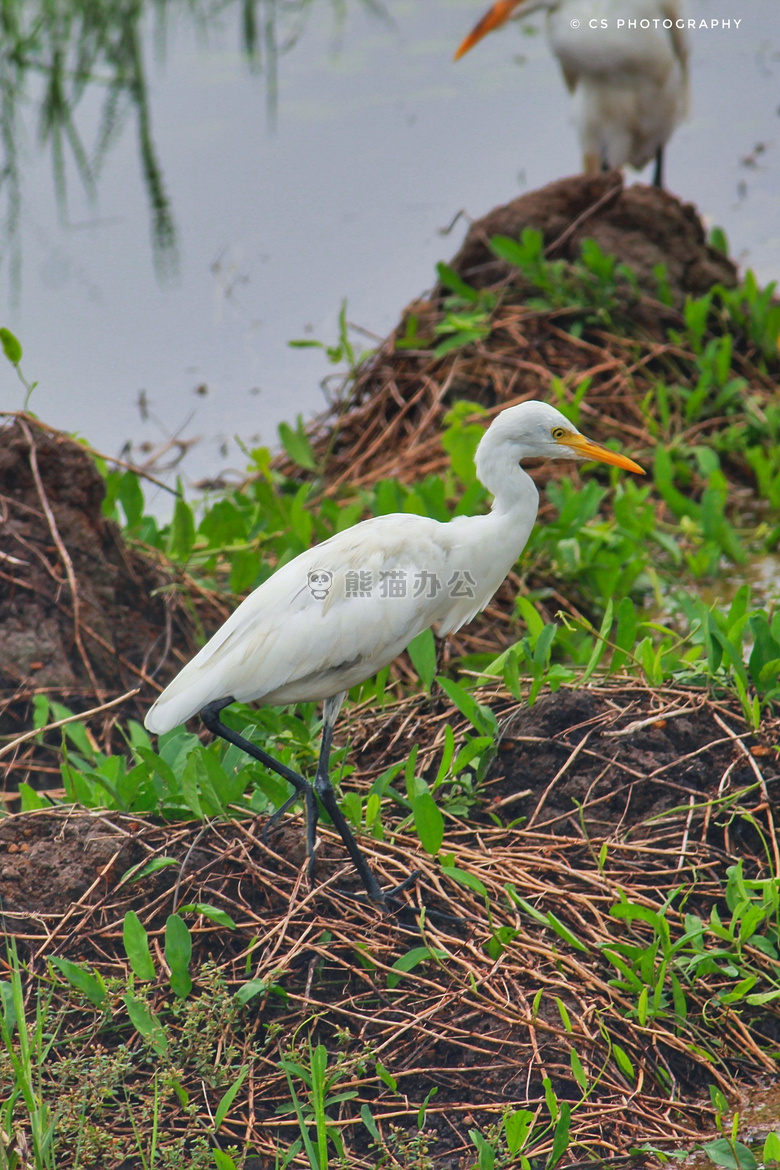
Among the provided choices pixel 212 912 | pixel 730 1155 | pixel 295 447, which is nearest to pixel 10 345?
pixel 295 447

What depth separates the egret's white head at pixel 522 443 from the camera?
2.85 m

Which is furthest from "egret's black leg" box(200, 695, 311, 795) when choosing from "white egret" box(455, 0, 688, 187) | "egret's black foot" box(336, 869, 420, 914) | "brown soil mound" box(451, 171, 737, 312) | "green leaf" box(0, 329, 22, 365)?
"white egret" box(455, 0, 688, 187)

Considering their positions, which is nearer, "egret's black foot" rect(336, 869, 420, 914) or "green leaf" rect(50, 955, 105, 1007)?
"green leaf" rect(50, 955, 105, 1007)

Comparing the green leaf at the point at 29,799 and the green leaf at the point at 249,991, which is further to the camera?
the green leaf at the point at 29,799

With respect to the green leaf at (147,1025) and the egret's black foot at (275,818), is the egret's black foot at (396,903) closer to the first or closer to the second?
the egret's black foot at (275,818)

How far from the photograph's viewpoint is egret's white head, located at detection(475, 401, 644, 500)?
2850 millimetres

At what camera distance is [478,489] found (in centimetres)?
414

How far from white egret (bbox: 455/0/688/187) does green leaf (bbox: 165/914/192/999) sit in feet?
19.8

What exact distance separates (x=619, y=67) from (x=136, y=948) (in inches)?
243

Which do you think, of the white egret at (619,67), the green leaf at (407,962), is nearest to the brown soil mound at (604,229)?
the white egret at (619,67)

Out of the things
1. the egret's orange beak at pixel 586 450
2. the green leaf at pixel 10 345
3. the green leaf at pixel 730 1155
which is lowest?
the green leaf at pixel 730 1155

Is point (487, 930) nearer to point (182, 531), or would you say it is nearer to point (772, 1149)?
point (772, 1149)

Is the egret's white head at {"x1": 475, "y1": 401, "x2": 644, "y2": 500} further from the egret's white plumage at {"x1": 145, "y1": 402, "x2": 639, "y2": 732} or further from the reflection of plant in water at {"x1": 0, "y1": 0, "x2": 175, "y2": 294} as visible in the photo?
the reflection of plant in water at {"x1": 0, "y1": 0, "x2": 175, "y2": 294}

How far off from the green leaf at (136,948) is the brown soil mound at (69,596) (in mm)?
1292
